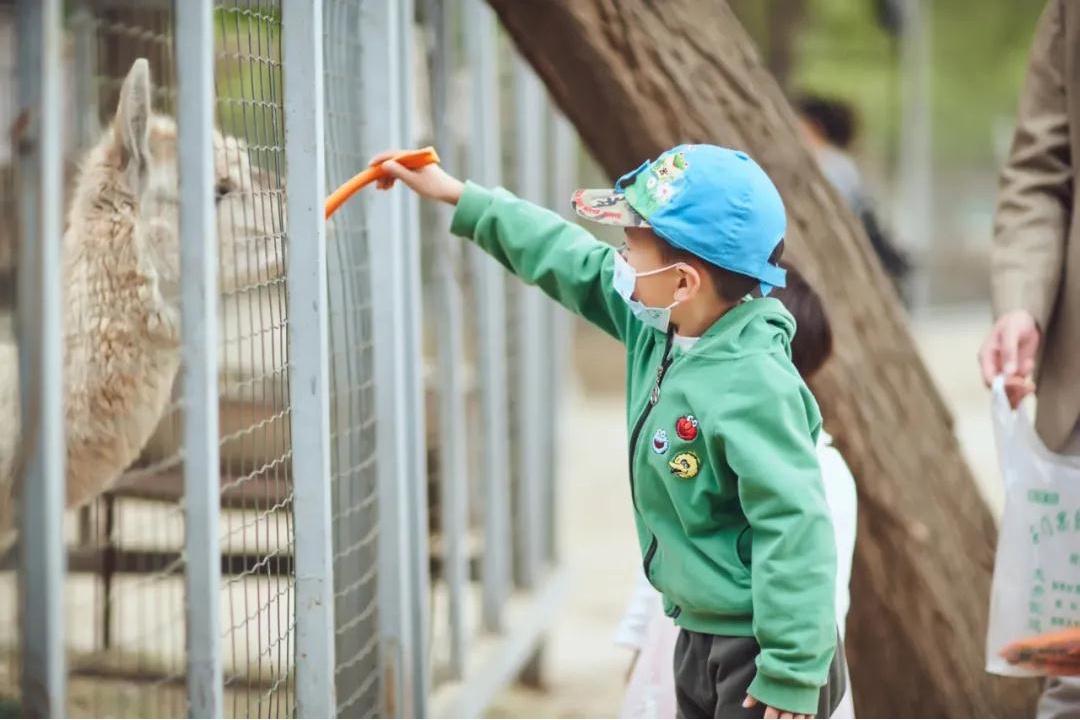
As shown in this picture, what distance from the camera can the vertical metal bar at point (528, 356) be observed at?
5496 mm

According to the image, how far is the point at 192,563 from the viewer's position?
2.37 meters

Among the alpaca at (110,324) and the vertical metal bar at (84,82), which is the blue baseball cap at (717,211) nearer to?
the alpaca at (110,324)

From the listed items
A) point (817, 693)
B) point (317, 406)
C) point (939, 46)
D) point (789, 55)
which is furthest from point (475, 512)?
point (939, 46)

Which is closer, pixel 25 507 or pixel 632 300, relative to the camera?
pixel 25 507

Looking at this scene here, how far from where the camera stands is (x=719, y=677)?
2.46m

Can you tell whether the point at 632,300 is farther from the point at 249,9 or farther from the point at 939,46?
the point at 939,46

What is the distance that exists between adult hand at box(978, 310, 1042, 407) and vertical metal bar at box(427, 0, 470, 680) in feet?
5.68

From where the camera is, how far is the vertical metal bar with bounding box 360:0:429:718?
338 centimetres

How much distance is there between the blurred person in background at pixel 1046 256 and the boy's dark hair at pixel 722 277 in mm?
1015

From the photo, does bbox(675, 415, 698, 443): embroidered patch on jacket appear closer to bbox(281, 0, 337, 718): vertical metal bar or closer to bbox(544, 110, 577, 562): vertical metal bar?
bbox(281, 0, 337, 718): vertical metal bar

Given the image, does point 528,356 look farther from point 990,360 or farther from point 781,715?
point 781,715

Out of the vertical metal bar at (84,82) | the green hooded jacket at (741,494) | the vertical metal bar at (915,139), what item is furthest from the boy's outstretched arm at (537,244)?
the vertical metal bar at (915,139)

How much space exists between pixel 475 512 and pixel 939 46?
11012 mm

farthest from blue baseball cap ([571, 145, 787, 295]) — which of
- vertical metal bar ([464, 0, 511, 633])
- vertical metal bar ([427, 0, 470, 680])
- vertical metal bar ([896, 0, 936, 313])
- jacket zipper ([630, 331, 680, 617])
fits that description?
vertical metal bar ([896, 0, 936, 313])
